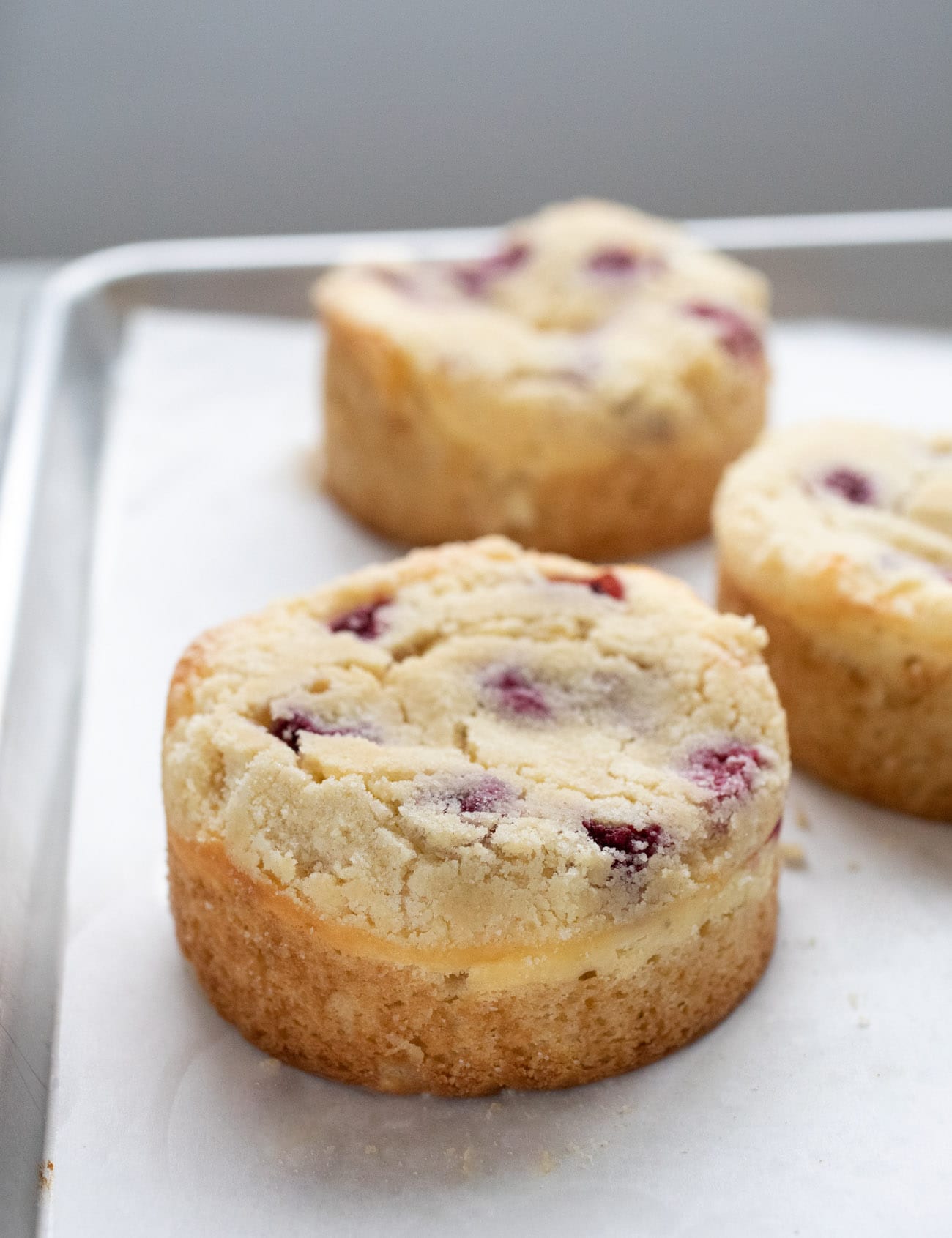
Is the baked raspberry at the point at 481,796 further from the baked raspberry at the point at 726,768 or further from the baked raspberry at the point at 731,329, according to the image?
the baked raspberry at the point at 731,329

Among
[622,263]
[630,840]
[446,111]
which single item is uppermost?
[446,111]

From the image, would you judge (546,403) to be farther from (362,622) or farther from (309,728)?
(309,728)

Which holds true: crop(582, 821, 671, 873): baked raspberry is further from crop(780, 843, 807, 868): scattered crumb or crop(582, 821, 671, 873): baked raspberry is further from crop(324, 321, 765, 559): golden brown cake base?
crop(324, 321, 765, 559): golden brown cake base

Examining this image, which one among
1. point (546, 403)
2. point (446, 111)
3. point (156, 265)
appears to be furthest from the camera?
point (446, 111)

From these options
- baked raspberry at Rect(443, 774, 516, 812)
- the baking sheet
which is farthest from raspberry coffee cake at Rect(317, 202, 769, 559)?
baked raspberry at Rect(443, 774, 516, 812)

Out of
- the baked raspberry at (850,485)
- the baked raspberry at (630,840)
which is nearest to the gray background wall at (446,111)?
the baked raspberry at (850,485)

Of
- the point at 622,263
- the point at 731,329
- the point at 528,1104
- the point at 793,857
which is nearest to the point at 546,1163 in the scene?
the point at 528,1104

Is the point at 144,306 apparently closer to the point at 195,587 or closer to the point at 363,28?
the point at 195,587
